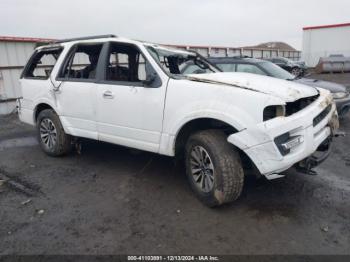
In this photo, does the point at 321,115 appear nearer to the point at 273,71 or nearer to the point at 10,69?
the point at 273,71

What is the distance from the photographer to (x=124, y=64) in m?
4.75

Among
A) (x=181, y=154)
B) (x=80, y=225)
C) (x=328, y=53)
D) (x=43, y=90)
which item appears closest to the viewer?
(x=80, y=225)

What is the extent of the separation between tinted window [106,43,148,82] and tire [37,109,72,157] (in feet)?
4.22

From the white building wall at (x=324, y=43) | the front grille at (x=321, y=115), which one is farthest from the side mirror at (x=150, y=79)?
the white building wall at (x=324, y=43)

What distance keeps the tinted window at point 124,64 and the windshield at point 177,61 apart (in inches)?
13.4

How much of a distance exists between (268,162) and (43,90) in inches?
149

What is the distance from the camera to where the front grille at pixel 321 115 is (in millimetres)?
3117

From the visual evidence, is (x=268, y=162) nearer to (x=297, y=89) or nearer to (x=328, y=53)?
(x=297, y=89)

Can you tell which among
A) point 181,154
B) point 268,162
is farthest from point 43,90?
point 268,162

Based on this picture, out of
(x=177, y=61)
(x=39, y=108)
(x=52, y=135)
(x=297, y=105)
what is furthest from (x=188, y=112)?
(x=39, y=108)

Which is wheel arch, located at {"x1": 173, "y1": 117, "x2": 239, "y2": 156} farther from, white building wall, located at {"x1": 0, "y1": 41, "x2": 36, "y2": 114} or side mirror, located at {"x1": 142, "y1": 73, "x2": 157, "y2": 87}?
white building wall, located at {"x1": 0, "y1": 41, "x2": 36, "y2": 114}

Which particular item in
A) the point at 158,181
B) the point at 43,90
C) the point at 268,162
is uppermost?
the point at 43,90

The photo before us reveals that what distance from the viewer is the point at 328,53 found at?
101ft

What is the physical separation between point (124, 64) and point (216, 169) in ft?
8.23
